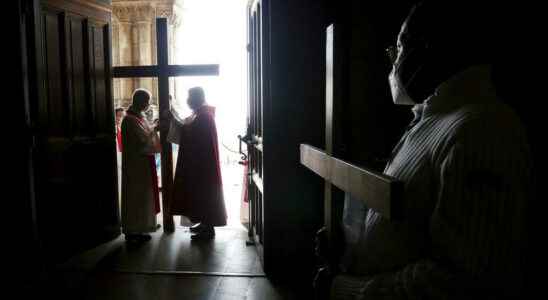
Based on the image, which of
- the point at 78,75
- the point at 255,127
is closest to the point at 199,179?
the point at 255,127

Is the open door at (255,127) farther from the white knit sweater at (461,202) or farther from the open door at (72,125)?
the white knit sweater at (461,202)

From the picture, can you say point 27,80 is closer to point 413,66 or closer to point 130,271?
point 130,271

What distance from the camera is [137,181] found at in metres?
4.74

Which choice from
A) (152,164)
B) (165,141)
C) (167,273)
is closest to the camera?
(167,273)

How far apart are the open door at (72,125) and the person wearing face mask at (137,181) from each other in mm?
167

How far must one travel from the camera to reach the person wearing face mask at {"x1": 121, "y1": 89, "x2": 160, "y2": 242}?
15.4 ft

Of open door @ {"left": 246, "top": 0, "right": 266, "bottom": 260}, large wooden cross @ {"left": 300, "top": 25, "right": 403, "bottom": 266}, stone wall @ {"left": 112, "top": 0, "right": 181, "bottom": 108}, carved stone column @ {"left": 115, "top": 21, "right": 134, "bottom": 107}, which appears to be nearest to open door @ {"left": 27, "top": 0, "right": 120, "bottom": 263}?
open door @ {"left": 246, "top": 0, "right": 266, "bottom": 260}

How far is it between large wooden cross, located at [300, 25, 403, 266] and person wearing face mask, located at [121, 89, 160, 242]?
3.63 m

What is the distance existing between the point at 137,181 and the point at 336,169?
3956 mm

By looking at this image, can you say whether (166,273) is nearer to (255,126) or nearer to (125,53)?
(255,126)

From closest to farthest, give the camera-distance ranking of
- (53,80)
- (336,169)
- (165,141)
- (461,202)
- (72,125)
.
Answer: (461,202) → (336,169) → (53,80) → (72,125) → (165,141)

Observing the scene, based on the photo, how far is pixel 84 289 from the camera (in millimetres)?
3385

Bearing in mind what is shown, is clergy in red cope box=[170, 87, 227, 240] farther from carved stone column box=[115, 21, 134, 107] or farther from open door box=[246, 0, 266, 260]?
carved stone column box=[115, 21, 134, 107]

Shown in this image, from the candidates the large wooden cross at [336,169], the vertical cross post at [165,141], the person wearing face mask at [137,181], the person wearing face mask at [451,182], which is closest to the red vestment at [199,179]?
the vertical cross post at [165,141]
